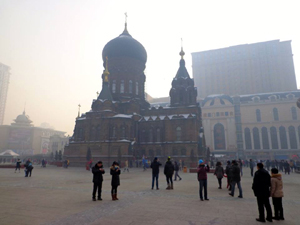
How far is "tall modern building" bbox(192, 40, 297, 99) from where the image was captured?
86000 millimetres

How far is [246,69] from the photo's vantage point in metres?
90.8

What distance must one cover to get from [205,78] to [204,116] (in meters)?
32.5

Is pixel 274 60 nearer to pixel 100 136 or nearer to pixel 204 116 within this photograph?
pixel 204 116

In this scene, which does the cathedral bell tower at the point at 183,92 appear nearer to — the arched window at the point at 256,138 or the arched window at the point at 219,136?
the arched window at the point at 219,136

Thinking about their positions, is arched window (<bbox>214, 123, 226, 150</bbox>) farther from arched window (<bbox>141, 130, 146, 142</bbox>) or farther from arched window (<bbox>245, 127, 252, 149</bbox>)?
arched window (<bbox>141, 130, 146, 142</bbox>)

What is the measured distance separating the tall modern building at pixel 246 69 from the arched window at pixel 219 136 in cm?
2760

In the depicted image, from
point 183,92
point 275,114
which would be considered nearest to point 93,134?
point 183,92

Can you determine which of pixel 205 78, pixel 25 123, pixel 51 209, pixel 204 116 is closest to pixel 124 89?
pixel 204 116

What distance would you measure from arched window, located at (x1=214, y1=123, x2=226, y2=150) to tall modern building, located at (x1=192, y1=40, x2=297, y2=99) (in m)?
27.6

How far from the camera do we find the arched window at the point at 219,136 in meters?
65.3

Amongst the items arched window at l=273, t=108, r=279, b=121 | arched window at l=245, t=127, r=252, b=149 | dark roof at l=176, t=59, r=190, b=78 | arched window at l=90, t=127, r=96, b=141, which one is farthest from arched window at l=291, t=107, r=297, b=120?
arched window at l=90, t=127, r=96, b=141

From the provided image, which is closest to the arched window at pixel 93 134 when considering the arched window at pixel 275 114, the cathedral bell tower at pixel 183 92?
the cathedral bell tower at pixel 183 92

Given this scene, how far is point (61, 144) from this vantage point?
10050 cm

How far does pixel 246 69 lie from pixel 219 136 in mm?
40142
